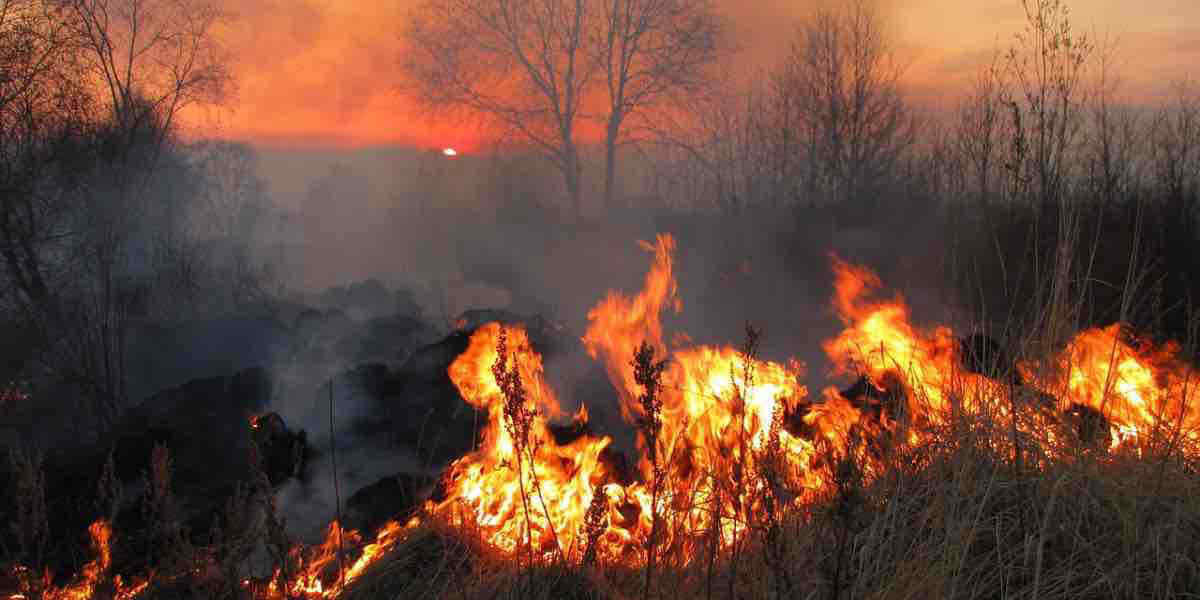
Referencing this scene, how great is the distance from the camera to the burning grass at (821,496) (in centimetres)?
219

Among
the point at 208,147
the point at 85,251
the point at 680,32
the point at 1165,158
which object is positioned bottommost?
the point at 85,251

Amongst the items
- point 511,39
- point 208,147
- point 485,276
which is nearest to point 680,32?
point 511,39

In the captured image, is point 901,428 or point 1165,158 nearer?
point 901,428

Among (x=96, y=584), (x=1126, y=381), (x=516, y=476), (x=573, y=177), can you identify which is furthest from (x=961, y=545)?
(x=573, y=177)

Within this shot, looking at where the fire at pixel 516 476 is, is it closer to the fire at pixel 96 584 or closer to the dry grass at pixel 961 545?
the dry grass at pixel 961 545

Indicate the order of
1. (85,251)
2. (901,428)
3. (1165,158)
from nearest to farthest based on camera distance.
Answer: (901,428) → (85,251) → (1165,158)

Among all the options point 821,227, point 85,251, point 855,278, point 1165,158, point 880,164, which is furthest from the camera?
point 880,164

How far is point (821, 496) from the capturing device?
3.18 m

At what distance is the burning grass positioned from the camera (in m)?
2.19

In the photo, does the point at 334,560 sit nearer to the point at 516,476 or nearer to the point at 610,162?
the point at 516,476

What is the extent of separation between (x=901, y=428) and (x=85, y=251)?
828 cm

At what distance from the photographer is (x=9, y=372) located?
6324 mm

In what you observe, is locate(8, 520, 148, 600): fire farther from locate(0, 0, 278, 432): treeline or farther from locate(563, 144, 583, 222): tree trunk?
locate(563, 144, 583, 222): tree trunk

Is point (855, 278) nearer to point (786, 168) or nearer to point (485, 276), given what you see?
point (485, 276)
